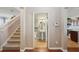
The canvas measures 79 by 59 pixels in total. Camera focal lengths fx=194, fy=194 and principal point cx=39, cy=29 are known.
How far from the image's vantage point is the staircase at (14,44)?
365 cm

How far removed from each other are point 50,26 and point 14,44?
76cm

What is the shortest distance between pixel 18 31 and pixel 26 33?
0.16 metres

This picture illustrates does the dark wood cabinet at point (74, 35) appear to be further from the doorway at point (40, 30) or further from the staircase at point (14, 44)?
the staircase at point (14, 44)

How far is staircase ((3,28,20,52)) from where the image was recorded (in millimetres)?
3652

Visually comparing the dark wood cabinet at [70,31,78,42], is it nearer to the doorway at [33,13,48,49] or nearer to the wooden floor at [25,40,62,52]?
the wooden floor at [25,40,62,52]

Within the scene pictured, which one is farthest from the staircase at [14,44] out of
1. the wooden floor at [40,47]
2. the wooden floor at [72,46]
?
the wooden floor at [72,46]

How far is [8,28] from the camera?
3.67m

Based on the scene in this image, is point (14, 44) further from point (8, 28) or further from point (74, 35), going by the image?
point (74, 35)

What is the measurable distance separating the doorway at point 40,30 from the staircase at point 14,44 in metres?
0.30

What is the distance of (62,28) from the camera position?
367 centimetres
